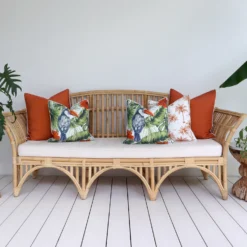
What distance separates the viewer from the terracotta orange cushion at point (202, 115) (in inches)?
106

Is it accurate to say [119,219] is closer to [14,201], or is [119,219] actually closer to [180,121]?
[14,201]

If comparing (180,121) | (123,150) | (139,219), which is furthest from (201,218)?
(180,121)

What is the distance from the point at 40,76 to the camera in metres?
3.14

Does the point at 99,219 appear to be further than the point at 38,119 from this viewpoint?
No

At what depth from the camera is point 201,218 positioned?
2.05 meters

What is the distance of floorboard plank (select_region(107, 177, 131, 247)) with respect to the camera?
175 cm

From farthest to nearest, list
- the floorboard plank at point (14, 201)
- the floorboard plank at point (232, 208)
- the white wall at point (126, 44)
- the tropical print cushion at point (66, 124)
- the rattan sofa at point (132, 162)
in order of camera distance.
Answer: the white wall at point (126, 44) < the tropical print cushion at point (66, 124) < the rattan sofa at point (132, 162) < the floorboard plank at point (14, 201) < the floorboard plank at point (232, 208)

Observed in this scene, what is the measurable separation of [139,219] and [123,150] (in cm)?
56

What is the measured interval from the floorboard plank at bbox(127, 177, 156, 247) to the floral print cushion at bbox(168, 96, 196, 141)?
583 millimetres

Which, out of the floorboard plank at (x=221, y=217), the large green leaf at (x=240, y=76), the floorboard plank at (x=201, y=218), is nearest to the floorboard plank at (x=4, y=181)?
the floorboard plank at (x=201, y=218)

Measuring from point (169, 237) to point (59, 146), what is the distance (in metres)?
1.14

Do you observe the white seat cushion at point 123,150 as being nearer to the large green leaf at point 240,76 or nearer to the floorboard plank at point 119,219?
the floorboard plank at point 119,219

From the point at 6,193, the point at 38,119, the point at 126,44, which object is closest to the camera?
the point at 6,193

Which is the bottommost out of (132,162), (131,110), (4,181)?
(4,181)
